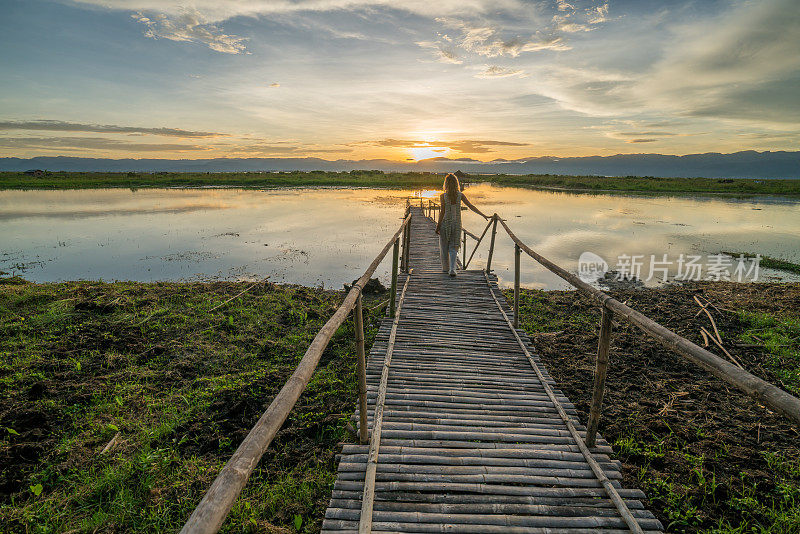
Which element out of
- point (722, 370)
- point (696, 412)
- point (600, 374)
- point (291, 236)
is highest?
point (722, 370)

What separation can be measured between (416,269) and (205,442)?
22.0 feet

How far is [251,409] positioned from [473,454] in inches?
135

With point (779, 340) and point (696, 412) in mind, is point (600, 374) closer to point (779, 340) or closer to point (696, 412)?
point (696, 412)

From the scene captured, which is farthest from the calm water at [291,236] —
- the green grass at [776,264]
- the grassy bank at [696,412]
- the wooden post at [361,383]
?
the wooden post at [361,383]

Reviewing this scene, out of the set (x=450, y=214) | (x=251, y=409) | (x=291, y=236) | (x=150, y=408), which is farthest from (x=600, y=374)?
(x=291, y=236)

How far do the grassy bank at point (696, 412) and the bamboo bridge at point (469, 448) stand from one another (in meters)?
1.08

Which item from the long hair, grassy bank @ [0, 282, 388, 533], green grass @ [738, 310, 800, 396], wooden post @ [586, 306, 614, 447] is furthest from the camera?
the long hair

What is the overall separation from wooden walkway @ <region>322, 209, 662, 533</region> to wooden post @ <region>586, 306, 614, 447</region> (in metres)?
0.18

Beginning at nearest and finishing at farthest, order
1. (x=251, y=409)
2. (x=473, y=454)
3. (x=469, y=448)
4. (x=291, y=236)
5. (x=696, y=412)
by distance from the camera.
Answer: (x=473, y=454), (x=469, y=448), (x=696, y=412), (x=251, y=409), (x=291, y=236)

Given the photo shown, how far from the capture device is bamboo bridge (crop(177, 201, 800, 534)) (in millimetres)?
2127

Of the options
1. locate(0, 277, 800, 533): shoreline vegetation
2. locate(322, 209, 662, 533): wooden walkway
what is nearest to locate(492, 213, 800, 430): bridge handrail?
locate(322, 209, 662, 533): wooden walkway

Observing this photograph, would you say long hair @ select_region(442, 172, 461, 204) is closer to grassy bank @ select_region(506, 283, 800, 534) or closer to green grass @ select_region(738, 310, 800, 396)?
grassy bank @ select_region(506, 283, 800, 534)

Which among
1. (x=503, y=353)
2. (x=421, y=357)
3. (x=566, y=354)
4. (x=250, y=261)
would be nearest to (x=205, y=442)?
(x=421, y=357)

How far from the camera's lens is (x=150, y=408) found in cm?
510
